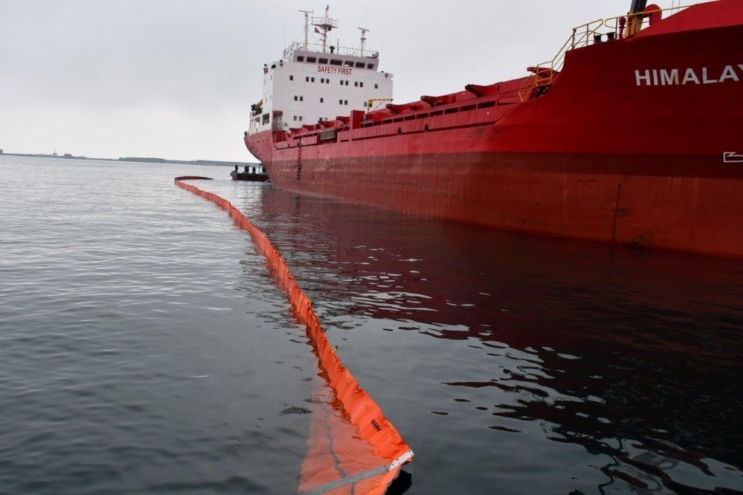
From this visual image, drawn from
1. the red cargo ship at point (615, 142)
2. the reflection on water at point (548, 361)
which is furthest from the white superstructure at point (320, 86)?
the reflection on water at point (548, 361)

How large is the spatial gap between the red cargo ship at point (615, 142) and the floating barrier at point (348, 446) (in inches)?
380

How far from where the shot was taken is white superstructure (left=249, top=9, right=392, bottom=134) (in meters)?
37.7

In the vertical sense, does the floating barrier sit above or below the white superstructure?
below

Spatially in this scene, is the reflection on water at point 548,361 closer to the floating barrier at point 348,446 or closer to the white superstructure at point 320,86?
the floating barrier at point 348,446

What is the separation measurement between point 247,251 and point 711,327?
30.0 ft

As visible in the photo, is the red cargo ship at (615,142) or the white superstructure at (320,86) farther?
the white superstructure at (320,86)

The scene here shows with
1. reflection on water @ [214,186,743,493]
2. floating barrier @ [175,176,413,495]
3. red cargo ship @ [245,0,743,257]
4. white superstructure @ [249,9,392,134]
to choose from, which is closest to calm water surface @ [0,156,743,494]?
reflection on water @ [214,186,743,493]

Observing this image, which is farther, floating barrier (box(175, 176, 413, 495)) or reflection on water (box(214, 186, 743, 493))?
reflection on water (box(214, 186, 743, 493))

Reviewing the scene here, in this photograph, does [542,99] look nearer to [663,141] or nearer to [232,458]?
[663,141]

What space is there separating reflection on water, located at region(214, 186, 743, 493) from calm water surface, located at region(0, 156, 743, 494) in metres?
0.02

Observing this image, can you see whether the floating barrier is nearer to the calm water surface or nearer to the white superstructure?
the calm water surface

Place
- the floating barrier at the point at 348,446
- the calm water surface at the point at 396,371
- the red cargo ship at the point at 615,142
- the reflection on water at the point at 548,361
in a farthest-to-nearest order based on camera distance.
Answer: the red cargo ship at the point at 615,142 → the reflection on water at the point at 548,361 → the calm water surface at the point at 396,371 → the floating barrier at the point at 348,446

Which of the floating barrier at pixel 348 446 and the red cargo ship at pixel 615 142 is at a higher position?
the red cargo ship at pixel 615 142

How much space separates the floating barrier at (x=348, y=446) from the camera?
10.6ft
